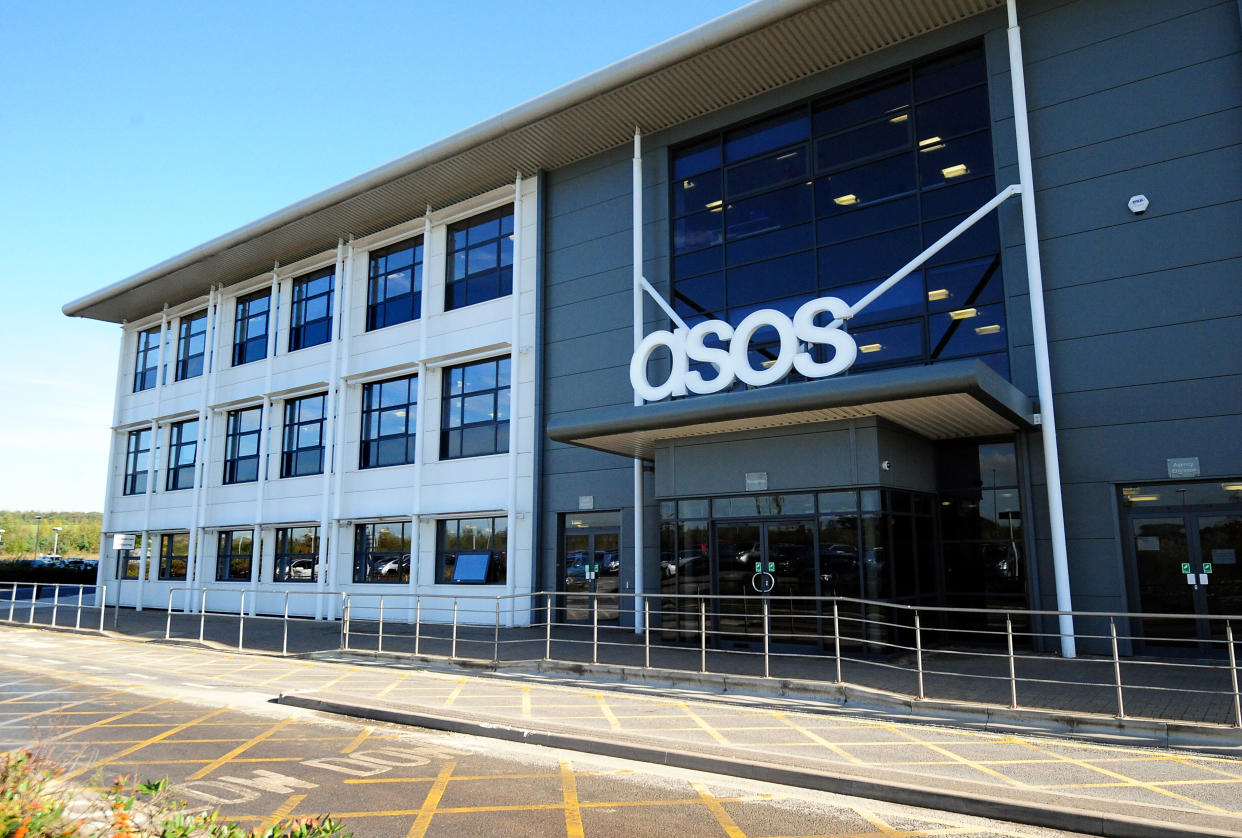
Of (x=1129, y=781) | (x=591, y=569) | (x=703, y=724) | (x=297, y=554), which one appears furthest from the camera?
(x=297, y=554)

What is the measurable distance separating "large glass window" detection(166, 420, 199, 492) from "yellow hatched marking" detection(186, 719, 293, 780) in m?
21.7

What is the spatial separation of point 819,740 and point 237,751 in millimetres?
5483

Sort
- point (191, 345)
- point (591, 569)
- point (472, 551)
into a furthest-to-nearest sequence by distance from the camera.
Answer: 1. point (191, 345)
2. point (472, 551)
3. point (591, 569)

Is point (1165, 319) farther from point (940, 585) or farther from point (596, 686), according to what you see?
point (596, 686)

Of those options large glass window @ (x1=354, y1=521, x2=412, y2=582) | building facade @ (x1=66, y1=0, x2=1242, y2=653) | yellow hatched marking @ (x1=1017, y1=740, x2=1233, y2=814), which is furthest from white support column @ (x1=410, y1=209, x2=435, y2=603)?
yellow hatched marking @ (x1=1017, y1=740, x2=1233, y2=814)

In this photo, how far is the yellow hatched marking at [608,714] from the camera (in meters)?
8.60

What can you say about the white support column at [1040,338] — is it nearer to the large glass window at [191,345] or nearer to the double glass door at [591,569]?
the double glass door at [591,569]

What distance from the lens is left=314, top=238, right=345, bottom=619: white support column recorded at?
2278cm

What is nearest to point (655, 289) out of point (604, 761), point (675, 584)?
point (675, 584)

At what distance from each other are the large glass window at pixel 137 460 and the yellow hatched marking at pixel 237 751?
80.8ft

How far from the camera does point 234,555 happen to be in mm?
25953

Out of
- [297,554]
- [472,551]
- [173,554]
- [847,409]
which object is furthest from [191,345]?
[847,409]

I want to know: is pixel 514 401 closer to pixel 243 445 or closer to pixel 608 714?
pixel 608 714

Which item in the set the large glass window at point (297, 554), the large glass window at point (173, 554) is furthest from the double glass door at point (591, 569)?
the large glass window at point (173, 554)
